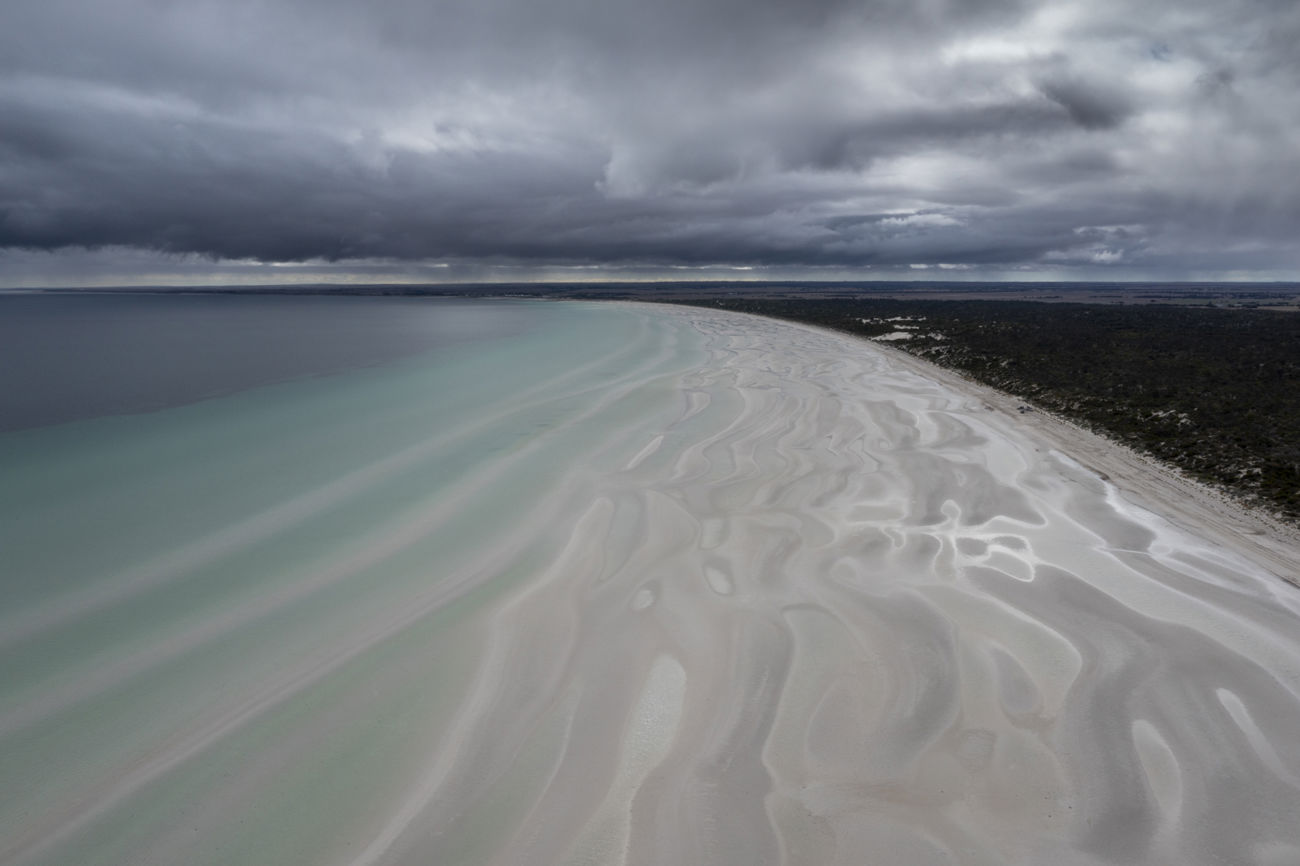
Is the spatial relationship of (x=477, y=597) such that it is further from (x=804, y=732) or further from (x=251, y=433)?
(x=251, y=433)

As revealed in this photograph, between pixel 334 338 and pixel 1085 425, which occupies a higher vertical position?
pixel 1085 425

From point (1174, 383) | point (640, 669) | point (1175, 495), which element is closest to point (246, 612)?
point (640, 669)

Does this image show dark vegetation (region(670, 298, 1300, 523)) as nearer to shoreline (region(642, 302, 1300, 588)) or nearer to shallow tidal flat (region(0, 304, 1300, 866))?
shoreline (region(642, 302, 1300, 588))

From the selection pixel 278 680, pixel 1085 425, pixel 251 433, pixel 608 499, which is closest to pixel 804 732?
pixel 278 680

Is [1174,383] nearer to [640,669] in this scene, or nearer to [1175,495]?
[1175,495]

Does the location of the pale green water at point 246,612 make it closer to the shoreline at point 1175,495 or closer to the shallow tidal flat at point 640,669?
the shallow tidal flat at point 640,669

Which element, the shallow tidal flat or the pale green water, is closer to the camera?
the shallow tidal flat

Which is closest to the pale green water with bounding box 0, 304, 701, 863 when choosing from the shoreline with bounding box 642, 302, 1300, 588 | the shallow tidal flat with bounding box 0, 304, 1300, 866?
the shallow tidal flat with bounding box 0, 304, 1300, 866
